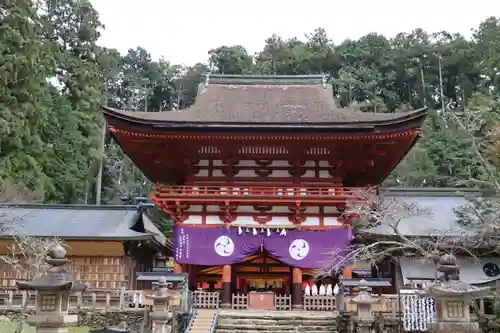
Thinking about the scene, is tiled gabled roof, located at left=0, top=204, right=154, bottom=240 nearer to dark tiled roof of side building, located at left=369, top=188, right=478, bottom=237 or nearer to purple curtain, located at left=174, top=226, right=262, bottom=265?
purple curtain, located at left=174, top=226, right=262, bottom=265

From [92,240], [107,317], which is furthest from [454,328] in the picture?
[92,240]

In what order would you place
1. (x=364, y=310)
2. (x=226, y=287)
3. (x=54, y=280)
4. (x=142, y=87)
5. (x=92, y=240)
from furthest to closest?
(x=142, y=87), (x=92, y=240), (x=226, y=287), (x=364, y=310), (x=54, y=280)

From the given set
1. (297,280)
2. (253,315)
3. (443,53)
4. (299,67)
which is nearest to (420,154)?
(443,53)

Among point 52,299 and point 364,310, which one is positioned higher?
point 52,299

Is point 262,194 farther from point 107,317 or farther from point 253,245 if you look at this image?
point 107,317

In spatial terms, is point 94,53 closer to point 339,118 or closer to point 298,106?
point 298,106

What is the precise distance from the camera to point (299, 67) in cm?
6003

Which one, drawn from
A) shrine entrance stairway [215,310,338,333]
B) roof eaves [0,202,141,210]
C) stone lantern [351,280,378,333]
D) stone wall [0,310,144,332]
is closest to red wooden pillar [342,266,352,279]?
shrine entrance stairway [215,310,338,333]

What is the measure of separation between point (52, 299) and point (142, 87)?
5081 centimetres

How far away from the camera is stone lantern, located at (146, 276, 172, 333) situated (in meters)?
12.5

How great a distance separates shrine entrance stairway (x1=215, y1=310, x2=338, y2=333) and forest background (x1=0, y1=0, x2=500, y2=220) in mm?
5291

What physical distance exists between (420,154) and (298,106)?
24410 millimetres

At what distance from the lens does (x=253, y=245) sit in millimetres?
16641

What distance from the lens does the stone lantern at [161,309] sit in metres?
12.5
